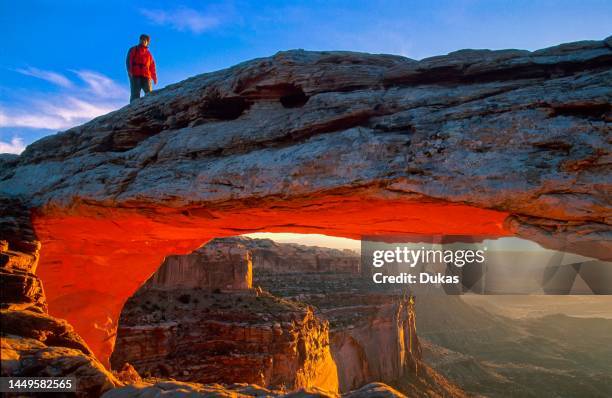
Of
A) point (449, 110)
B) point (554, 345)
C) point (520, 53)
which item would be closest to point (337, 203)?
point (449, 110)

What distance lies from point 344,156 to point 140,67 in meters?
8.74

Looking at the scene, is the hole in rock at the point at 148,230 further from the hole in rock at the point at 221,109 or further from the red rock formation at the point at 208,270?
the red rock formation at the point at 208,270

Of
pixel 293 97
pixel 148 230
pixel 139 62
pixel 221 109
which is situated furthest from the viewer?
pixel 139 62

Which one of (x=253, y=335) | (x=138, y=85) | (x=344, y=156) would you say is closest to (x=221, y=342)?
(x=253, y=335)

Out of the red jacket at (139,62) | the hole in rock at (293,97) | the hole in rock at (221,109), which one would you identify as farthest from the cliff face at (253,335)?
the hole in rock at (293,97)

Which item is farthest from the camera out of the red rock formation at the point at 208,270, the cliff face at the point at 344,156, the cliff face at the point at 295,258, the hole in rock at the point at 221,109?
the cliff face at the point at 295,258

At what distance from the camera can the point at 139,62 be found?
41.3 feet

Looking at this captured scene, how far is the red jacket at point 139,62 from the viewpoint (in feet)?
41.3

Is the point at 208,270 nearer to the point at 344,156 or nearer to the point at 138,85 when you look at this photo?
the point at 138,85

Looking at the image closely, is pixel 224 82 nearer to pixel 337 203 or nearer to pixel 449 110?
pixel 337 203

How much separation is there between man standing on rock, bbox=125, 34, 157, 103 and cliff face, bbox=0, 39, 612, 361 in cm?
180

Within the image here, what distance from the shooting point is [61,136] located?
38.4 ft

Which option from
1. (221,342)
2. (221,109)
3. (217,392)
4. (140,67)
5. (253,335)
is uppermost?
(140,67)

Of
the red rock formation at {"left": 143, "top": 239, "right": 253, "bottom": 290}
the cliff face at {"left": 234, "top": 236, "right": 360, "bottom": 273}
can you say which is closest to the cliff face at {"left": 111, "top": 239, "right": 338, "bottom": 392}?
the red rock formation at {"left": 143, "top": 239, "right": 253, "bottom": 290}
